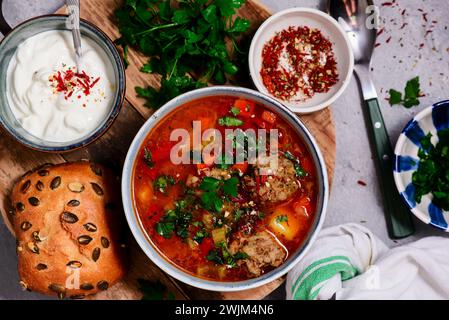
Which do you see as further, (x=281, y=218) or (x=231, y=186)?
(x=281, y=218)

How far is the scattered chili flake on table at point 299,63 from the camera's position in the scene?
346cm

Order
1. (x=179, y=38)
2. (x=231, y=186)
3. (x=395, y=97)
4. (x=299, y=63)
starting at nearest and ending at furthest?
(x=231, y=186)
(x=179, y=38)
(x=299, y=63)
(x=395, y=97)

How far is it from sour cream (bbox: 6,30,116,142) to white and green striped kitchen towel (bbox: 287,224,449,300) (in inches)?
65.7

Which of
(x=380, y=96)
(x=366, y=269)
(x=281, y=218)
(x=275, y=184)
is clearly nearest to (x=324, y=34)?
(x=380, y=96)

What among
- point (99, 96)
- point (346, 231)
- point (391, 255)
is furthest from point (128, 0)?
point (391, 255)

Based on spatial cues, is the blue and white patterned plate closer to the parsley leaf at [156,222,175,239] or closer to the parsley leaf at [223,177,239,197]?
the parsley leaf at [223,177,239,197]

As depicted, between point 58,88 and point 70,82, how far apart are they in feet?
0.26

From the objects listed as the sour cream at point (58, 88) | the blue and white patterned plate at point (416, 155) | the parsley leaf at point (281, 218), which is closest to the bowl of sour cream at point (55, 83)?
the sour cream at point (58, 88)

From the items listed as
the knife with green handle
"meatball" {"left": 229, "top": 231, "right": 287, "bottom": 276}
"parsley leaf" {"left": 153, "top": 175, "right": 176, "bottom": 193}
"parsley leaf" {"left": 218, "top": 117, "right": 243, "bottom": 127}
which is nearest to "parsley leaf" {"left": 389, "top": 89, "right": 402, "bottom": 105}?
the knife with green handle

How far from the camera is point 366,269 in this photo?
3.53 metres

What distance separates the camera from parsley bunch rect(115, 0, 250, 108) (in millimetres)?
3160

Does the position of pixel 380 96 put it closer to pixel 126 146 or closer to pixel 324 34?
pixel 324 34

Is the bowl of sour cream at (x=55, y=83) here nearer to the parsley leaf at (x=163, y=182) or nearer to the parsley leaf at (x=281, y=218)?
the parsley leaf at (x=163, y=182)

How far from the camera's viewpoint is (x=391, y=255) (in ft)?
11.4
